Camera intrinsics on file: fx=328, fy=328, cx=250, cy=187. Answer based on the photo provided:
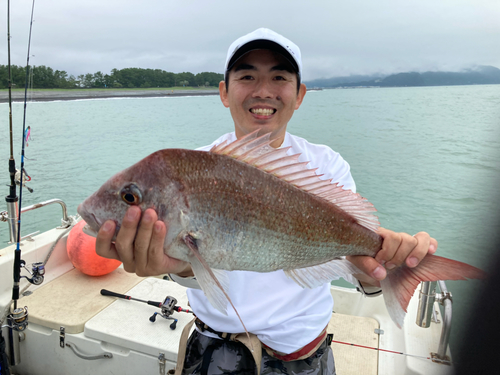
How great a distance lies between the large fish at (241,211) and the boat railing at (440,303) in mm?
1149

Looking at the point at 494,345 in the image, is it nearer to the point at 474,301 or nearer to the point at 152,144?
the point at 474,301

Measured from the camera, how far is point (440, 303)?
2477mm

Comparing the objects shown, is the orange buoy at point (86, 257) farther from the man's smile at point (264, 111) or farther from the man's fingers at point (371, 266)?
the man's fingers at point (371, 266)

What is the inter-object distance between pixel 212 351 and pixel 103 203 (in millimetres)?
1111

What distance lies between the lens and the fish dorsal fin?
4.33 feet

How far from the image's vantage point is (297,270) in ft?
4.89

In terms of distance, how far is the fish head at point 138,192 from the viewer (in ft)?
4.13

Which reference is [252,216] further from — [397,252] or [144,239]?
[397,252]

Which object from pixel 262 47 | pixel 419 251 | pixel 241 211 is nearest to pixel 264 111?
pixel 262 47

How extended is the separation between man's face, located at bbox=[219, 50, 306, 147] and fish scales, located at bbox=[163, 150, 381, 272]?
846 millimetres

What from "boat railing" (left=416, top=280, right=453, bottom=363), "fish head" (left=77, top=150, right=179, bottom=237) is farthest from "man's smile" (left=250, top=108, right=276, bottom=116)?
"boat railing" (left=416, top=280, right=453, bottom=363)

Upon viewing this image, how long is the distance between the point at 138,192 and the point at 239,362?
1.17 m

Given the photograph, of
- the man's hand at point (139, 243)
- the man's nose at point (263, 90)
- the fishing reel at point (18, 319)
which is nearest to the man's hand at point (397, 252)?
the man's hand at point (139, 243)

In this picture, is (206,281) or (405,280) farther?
(405,280)
